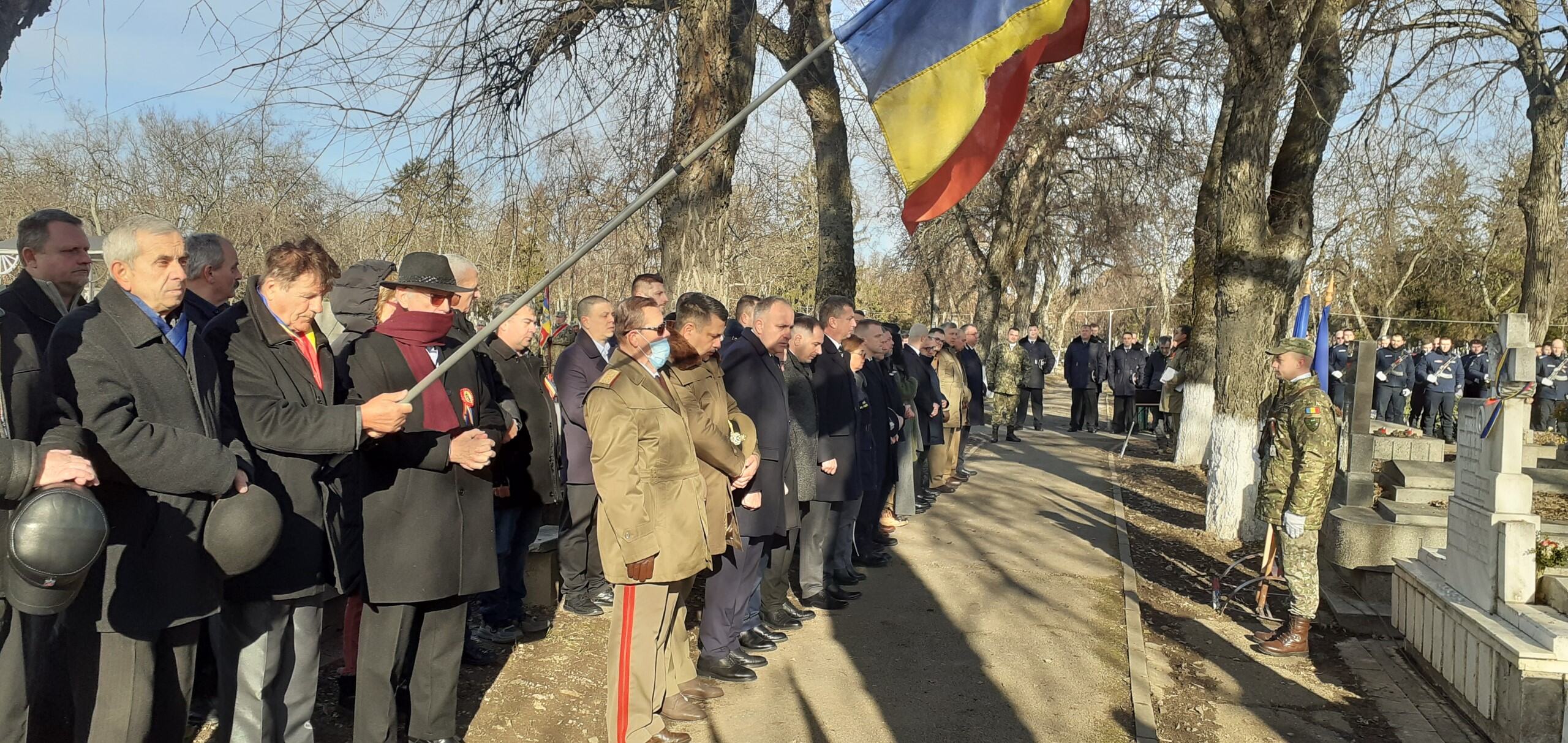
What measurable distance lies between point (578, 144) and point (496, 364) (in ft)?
8.36

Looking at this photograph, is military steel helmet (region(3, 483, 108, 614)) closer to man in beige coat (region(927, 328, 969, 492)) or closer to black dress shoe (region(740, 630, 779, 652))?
black dress shoe (region(740, 630, 779, 652))

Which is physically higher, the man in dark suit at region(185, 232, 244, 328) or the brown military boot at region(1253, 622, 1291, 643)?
the man in dark suit at region(185, 232, 244, 328)

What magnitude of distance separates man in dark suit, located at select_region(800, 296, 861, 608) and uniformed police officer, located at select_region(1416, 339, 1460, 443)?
18.5m

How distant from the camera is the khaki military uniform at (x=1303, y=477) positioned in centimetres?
645

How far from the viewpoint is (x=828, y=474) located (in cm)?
705

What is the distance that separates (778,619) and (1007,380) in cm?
1217

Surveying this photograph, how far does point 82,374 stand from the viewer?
117 inches

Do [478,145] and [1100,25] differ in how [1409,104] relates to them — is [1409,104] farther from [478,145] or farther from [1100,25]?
[478,145]

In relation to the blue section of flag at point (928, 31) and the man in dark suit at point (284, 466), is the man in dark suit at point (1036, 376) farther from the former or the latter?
the man in dark suit at point (284, 466)

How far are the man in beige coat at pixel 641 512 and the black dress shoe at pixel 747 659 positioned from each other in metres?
1.07

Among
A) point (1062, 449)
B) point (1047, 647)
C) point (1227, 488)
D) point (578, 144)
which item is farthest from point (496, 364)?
point (1062, 449)

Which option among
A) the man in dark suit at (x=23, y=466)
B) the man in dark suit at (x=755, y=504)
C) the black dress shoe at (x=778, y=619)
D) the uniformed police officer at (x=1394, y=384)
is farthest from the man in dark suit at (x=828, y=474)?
the uniformed police officer at (x=1394, y=384)

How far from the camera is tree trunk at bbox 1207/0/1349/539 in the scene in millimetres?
9664

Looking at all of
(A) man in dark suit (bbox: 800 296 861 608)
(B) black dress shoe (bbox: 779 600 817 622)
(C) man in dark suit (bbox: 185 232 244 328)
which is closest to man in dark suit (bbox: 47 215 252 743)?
(C) man in dark suit (bbox: 185 232 244 328)
